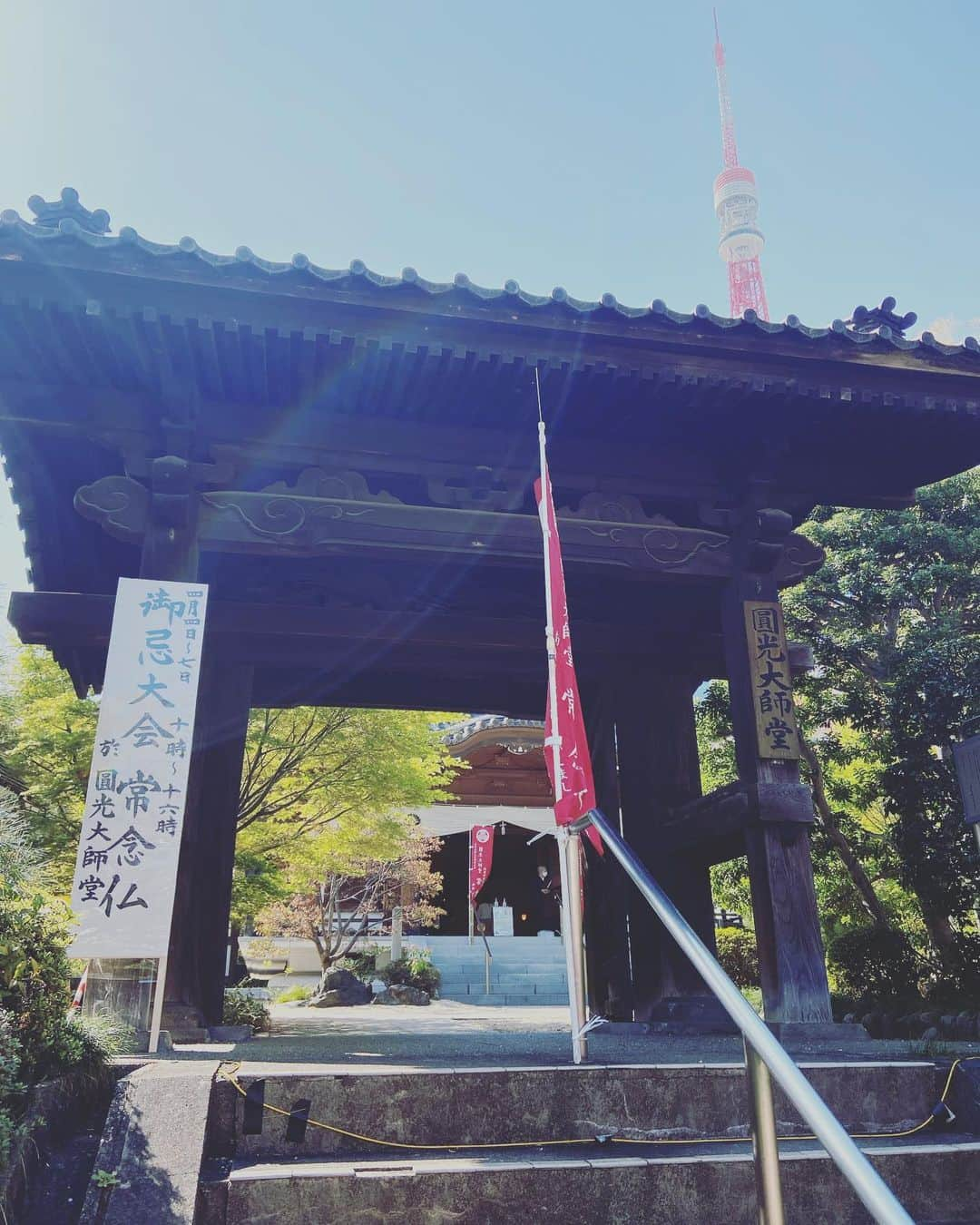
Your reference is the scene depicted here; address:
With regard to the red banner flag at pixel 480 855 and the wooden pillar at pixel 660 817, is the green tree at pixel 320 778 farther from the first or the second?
the red banner flag at pixel 480 855

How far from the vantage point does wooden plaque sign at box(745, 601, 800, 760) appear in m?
5.88

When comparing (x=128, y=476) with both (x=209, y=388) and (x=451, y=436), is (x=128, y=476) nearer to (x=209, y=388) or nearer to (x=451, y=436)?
(x=209, y=388)

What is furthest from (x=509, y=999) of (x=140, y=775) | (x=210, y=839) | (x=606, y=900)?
(x=140, y=775)

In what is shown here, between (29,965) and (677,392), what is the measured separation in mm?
4829

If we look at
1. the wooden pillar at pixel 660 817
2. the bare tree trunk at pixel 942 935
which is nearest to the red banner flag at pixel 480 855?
the bare tree trunk at pixel 942 935

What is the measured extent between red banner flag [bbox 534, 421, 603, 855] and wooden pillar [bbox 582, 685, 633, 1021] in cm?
397

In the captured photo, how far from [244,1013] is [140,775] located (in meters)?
5.30

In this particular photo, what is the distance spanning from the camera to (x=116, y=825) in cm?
473

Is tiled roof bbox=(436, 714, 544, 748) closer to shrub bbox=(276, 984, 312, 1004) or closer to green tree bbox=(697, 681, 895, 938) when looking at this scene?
shrub bbox=(276, 984, 312, 1004)

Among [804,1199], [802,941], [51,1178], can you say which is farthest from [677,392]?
[51,1178]

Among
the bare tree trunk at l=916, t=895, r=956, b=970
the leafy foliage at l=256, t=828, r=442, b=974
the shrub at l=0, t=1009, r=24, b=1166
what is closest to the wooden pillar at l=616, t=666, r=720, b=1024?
the bare tree trunk at l=916, t=895, r=956, b=970

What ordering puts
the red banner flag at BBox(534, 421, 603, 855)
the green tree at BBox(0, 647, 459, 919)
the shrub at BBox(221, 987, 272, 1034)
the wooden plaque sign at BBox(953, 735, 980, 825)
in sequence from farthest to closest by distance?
1. the green tree at BBox(0, 647, 459, 919)
2. the shrub at BBox(221, 987, 272, 1034)
3. the wooden plaque sign at BBox(953, 735, 980, 825)
4. the red banner flag at BBox(534, 421, 603, 855)

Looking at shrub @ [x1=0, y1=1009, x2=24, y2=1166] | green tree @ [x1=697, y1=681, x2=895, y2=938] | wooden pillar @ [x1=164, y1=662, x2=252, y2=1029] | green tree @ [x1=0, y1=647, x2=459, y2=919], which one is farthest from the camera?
green tree @ [x1=697, y1=681, x2=895, y2=938]

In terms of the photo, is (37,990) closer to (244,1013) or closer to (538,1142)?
(538,1142)
